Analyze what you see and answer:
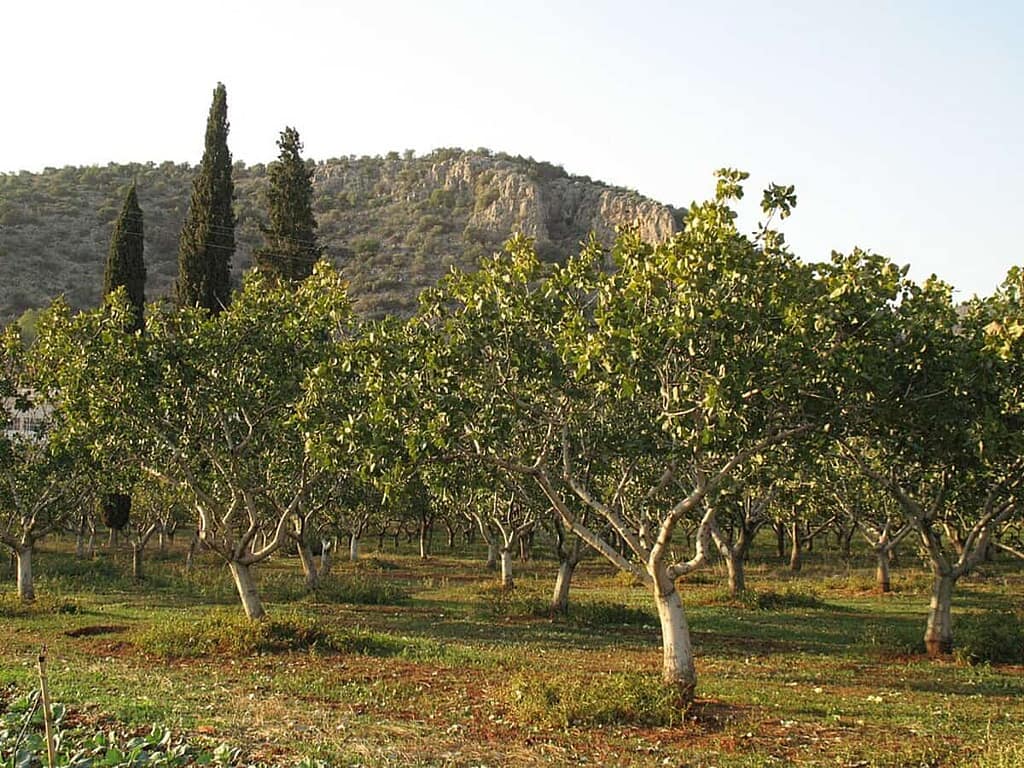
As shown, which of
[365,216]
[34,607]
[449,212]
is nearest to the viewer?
[34,607]

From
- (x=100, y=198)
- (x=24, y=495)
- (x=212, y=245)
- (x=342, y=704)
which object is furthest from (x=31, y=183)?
(x=342, y=704)

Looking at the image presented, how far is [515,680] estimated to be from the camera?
15719 mm

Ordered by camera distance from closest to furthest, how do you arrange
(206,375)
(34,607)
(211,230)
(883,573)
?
(206,375), (34,607), (883,573), (211,230)

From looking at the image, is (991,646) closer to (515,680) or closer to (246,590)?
(515,680)

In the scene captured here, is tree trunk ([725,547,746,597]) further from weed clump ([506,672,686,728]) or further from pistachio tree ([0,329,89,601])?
pistachio tree ([0,329,89,601])

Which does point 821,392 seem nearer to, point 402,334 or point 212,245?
point 402,334

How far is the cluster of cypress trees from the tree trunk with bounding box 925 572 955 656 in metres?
38.2

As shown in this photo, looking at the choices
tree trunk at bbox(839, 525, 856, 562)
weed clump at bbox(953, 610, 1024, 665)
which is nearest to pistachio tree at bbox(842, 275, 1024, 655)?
weed clump at bbox(953, 610, 1024, 665)

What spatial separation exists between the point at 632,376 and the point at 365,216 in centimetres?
13157

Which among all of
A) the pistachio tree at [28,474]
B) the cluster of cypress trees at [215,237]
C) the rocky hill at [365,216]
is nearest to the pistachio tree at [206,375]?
the pistachio tree at [28,474]

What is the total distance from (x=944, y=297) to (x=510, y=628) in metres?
16.1

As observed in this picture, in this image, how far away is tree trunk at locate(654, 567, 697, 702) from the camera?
53.4ft

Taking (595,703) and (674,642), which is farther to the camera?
(674,642)

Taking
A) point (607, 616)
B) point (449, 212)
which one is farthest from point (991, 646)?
point (449, 212)
